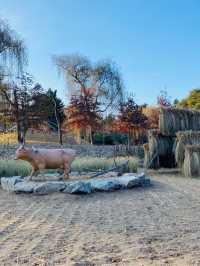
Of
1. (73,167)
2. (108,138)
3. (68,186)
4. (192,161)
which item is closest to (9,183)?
(68,186)

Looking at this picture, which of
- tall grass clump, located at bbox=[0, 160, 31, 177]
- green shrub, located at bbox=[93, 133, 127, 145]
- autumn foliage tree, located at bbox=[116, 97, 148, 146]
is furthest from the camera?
green shrub, located at bbox=[93, 133, 127, 145]

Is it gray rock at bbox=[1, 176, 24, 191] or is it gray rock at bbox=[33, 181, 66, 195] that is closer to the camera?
gray rock at bbox=[33, 181, 66, 195]

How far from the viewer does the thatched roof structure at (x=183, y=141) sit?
45.0 feet

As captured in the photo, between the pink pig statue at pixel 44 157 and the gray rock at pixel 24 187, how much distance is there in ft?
2.16

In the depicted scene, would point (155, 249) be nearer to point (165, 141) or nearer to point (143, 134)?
point (165, 141)

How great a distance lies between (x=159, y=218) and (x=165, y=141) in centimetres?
945

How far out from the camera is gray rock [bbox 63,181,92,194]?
8.25 m

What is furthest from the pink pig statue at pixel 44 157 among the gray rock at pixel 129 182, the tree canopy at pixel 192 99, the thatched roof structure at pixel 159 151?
the tree canopy at pixel 192 99

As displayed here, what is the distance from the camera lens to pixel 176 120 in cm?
1526

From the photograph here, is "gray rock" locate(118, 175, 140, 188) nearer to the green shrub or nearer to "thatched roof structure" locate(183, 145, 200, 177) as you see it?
"thatched roof structure" locate(183, 145, 200, 177)

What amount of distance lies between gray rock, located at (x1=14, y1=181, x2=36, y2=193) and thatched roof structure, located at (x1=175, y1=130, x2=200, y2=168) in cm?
663

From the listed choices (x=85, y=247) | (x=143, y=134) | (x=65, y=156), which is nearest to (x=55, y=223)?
(x=85, y=247)

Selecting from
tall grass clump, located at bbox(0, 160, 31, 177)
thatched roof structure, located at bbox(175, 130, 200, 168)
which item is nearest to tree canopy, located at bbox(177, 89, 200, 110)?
thatched roof structure, located at bbox(175, 130, 200, 168)

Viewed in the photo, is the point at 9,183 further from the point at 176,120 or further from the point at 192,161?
the point at 176,120
